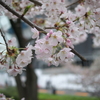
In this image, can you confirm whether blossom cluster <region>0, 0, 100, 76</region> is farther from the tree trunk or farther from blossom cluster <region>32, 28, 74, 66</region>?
the tree trunk

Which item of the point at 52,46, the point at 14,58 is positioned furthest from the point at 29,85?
the point at 52,46

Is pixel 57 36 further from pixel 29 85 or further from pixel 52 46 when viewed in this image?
pixel 29 85

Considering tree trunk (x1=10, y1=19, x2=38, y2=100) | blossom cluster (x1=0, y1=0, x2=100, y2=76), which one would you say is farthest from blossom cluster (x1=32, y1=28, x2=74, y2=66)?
tree trunk (x1=10, y1=19, x2=38, y2=100)

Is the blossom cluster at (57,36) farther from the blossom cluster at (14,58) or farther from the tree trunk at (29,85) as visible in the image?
the tree trunk at (29,85)

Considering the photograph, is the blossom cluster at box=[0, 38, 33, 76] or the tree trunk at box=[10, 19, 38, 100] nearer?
the blossom cluster at box=[0, 38, 33, 76]

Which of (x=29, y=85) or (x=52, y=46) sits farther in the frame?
(x=29, y=85)

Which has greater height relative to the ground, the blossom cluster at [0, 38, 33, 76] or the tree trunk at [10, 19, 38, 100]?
the blossom cluster at [0, 38, 33, 76]

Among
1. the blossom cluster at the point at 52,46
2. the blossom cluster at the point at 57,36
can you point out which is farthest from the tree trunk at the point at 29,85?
the blossom cluster at the point at 52,46

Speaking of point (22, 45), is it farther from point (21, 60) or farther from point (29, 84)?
point (21, 60)

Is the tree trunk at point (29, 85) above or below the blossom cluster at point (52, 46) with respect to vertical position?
below

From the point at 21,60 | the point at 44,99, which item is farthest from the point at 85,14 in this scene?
the point at 44,99

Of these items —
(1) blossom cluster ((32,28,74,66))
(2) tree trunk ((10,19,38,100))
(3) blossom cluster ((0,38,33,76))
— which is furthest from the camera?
(2) tree trunk ((10,19,38,100))

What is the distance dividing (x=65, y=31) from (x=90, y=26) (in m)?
0.29

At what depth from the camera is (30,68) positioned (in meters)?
4.02
